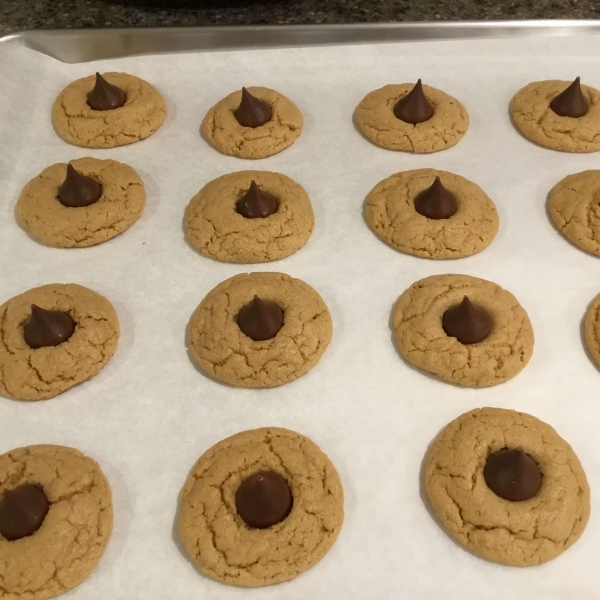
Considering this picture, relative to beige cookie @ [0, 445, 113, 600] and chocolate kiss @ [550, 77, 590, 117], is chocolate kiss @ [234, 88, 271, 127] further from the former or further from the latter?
beige cookie @ [0, 445, 113, 600]

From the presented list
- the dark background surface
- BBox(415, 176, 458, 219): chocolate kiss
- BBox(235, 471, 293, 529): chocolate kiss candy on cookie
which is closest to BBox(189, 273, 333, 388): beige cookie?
BBox(235, 471, 293, 529): chocolate kiss candy on cookie

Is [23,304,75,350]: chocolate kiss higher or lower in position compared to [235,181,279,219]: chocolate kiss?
lower

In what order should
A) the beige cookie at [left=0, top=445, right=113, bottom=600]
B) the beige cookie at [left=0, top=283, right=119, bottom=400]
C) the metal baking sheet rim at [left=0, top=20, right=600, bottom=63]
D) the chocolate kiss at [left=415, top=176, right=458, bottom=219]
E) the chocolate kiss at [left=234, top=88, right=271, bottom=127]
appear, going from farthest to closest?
1. the metal baking sheet rim at [left=0, top=20, right=600, bottom=63]
2. the chocolate kiss at [left=234, top=88, right=271, bottom=127]
3. the chocolate kiss at [left=415, top=176, right=458, bottom=219]
4. the beige cookie at [left=0, top=283, right=119, bottom=400]
5. the beige cookie at [left=0, top=445, right=113, bottom=600]

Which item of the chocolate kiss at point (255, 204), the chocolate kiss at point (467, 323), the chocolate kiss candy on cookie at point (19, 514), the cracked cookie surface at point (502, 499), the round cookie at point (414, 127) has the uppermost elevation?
the round cookie at point (414, 127)

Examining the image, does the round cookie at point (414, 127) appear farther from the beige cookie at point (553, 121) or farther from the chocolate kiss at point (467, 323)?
the chocolate kiss at point (467, 323)

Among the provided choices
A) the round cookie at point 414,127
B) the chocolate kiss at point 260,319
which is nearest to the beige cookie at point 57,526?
the chocolate kiss at point 260,319

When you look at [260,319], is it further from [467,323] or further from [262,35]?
[262,35]
